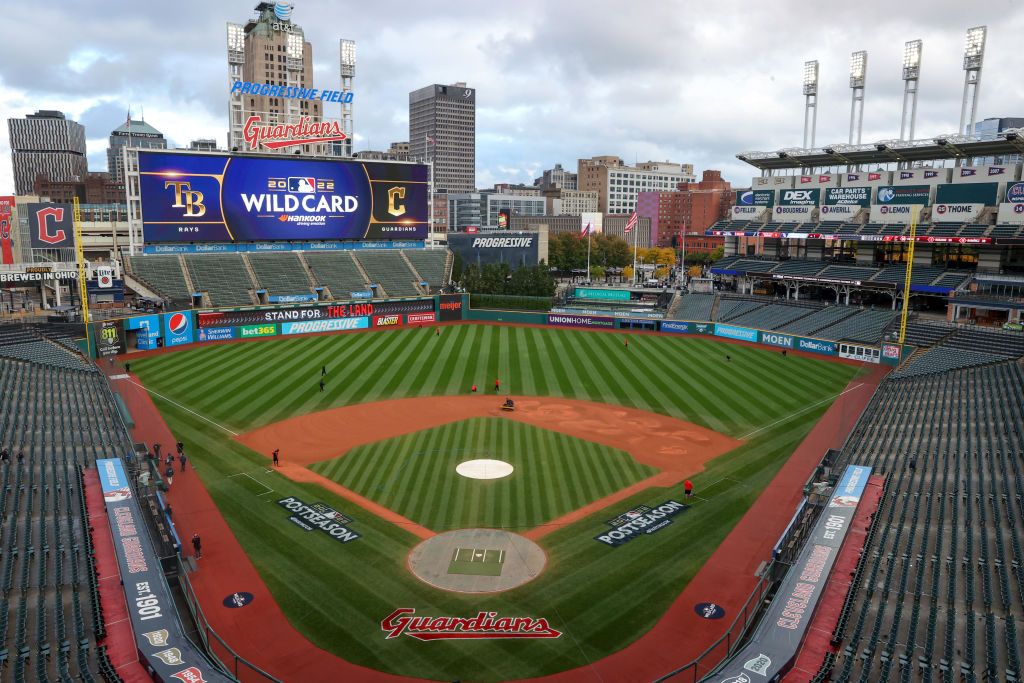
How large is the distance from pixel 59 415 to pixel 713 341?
1903 inches

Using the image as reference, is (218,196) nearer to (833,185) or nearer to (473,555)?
(473,555)

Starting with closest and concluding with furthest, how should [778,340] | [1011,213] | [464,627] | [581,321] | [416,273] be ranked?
[464,627], [1011,213], [778,340], [581,321], [416,273]

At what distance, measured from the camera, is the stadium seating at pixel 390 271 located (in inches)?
2677

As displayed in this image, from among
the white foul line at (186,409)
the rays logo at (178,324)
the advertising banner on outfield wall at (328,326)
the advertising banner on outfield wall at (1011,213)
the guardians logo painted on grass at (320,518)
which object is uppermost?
the advertising banner on outfield wall at (1011,213)

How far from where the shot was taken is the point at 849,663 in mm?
13797

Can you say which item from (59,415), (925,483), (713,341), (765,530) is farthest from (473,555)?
(713,341)

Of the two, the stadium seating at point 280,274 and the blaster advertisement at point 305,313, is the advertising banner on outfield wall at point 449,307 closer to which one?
the blaster advertisement at point 305,313

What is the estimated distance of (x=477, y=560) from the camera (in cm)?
2006

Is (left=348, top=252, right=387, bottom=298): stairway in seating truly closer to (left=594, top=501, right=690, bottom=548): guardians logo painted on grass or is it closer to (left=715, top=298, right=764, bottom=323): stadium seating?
(left=715, top=298, right=764, bottom=323): stadium seating

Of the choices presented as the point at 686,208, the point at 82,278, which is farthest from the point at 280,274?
the point at 686,208

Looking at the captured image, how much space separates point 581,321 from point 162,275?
39442 millimetres

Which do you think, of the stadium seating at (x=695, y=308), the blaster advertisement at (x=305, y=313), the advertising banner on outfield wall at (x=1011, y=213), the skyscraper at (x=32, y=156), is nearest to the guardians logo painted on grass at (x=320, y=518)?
the blaster advertisement at (x=305, y=313)

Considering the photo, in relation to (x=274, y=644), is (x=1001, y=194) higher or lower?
higher

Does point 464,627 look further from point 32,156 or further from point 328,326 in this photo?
point 32,156
